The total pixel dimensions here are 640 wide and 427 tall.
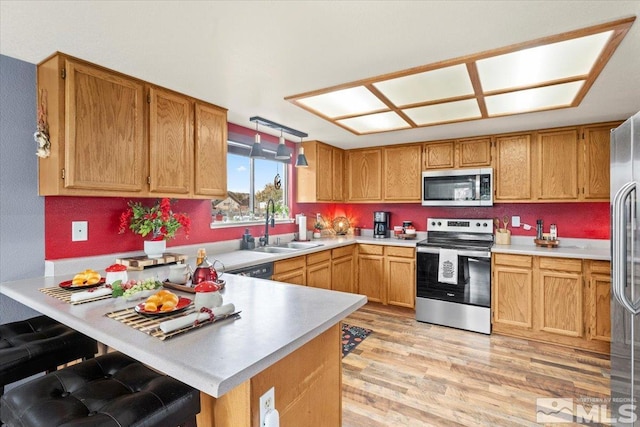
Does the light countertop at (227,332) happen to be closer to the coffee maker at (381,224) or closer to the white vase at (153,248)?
the white vase at (153,248)

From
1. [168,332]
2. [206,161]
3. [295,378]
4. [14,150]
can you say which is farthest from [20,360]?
[206,161]

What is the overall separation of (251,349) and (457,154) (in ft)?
11.9

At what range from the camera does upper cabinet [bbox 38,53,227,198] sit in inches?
71.2

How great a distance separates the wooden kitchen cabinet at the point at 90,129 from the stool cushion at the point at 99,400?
118cm

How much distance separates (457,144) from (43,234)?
404 cm

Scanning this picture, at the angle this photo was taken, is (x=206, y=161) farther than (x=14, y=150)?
Yes

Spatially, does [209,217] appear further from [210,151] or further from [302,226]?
[302,226]

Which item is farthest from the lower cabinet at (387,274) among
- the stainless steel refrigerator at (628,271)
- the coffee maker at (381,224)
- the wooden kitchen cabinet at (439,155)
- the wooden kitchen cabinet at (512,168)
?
the stainless steel refrigerator at (628,271)

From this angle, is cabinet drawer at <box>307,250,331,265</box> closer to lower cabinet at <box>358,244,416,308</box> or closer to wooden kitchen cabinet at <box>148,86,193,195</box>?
lower cabinet at <box>358,244,416,308</box>

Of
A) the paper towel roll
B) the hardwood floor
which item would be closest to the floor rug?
the hardwood floor

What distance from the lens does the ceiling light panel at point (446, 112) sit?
2631mm

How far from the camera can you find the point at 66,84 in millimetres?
1805

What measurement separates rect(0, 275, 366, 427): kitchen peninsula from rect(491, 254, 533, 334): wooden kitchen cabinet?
97.0 inches

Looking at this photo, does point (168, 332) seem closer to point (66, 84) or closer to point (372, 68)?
point (66, 84)
